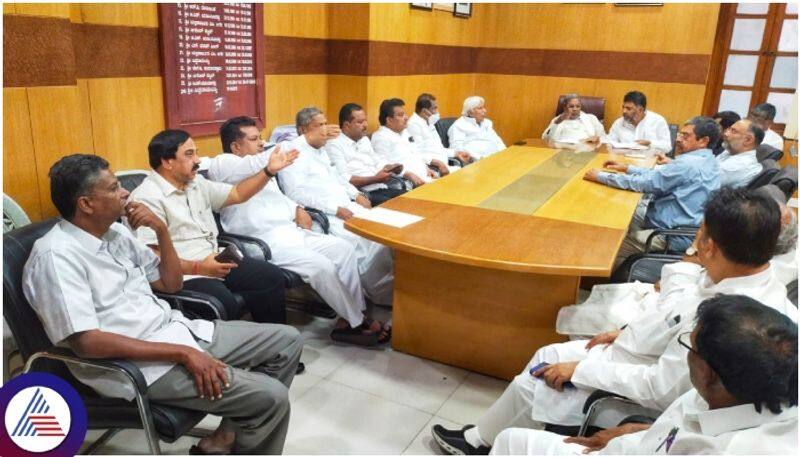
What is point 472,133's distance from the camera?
19.1 ft

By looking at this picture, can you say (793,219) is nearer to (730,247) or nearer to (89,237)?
(730,247)

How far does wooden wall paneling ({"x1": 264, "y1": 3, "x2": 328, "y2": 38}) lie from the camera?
4.19 m

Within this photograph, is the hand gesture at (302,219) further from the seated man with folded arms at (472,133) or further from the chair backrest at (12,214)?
the seated man with folded arms at (472,133)

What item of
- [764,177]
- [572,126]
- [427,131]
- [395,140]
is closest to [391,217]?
[395,140]

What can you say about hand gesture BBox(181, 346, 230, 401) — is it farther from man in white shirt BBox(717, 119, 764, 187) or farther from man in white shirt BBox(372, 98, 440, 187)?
man in white shirt BBox(717, 119, 764, 187)

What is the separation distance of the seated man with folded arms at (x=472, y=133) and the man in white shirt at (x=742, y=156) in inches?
98.0

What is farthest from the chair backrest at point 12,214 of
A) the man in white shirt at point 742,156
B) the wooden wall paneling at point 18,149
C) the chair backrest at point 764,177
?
the man in white shirt at point 742,156

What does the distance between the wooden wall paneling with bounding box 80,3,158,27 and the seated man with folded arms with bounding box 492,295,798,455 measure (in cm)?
311

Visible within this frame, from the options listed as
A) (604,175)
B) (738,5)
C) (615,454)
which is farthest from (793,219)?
(738,5)

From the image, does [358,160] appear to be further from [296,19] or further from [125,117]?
[125,117]

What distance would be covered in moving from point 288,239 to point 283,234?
0.04 m

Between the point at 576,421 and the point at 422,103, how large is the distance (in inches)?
159

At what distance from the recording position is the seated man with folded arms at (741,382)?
100 cm

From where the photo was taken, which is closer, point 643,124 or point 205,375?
point 205,375
